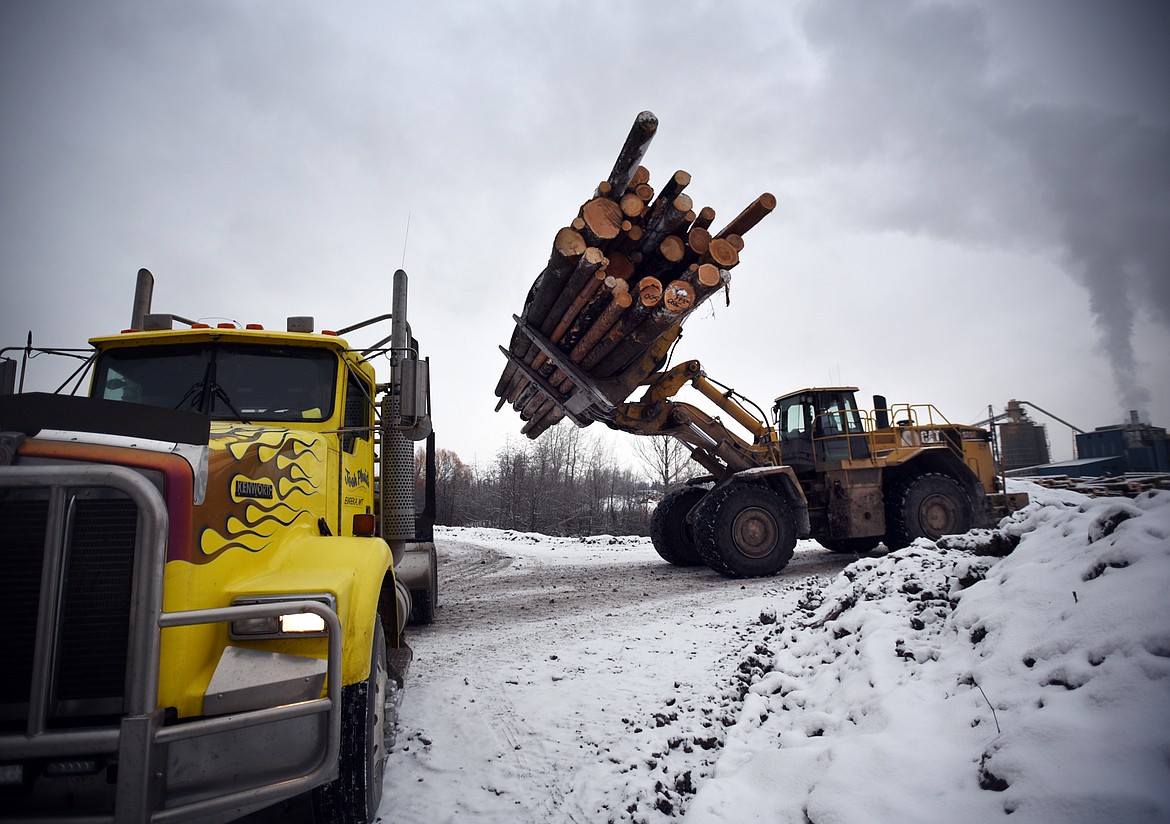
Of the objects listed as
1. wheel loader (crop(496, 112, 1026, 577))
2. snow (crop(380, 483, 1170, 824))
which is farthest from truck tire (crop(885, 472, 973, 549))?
snow (crop(380, 483, 1170, 824))

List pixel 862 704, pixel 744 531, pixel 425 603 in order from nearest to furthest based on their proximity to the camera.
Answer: pixel 862 704
pixel 425 603
pixel 744 531

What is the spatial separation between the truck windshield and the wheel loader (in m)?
2.75

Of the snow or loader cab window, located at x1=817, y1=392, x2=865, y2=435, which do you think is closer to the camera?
the snow

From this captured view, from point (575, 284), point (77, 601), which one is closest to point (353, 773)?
point (77, 601)

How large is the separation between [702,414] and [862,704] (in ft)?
22.0

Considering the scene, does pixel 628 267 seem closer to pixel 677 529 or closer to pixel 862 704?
pixel 862 704

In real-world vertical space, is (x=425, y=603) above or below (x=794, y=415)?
below

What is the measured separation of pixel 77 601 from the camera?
1991 millimetres

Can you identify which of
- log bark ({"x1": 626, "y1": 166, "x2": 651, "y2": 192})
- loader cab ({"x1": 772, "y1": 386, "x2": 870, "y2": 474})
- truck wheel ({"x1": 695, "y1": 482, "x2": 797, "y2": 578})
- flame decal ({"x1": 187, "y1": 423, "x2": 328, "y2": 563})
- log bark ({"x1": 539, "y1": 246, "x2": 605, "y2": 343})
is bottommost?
truck wheel ({"x1": 695, "y1": 482, "x2": 797, "y2": 578})

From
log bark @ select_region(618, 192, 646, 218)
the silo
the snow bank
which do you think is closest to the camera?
the snow bank

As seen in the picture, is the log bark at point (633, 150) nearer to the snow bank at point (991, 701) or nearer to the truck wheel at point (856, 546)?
the snow bank at point (991, 701)

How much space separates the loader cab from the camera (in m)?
10.6

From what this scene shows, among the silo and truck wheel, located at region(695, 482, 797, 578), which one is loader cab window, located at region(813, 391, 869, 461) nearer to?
truck wheel, located at region(695, 482, 797, 578)

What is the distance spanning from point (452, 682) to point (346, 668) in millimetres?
2598
